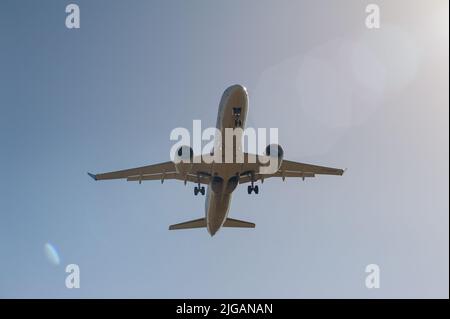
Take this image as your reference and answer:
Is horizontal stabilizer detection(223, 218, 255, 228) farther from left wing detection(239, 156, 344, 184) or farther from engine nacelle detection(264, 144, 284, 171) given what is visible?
engine nacelle detection(264, 144, 284, 171)

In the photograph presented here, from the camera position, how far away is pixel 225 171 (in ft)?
136

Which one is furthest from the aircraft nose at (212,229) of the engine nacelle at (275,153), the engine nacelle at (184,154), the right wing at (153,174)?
the engine nacelle at (275,153)

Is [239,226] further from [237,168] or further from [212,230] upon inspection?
[237,168]

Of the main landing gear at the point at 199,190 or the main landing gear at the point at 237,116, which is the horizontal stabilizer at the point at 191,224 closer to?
the main landing gear at the point at 199,190

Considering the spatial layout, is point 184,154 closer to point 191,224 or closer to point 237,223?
point 191,224

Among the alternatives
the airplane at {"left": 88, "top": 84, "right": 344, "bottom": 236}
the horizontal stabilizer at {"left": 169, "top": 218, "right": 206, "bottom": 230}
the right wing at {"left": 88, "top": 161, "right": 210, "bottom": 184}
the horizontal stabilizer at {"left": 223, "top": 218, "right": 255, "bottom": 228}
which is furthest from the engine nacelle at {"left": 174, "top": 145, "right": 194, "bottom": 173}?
the horizontal stabilizer at {"left": 223, "top": 218, "right": 255, "bottom": 228}

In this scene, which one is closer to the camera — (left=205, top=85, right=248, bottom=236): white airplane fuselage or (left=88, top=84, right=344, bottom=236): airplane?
(left=205, top=85, right=248, bottom=236): white airplane fuselage

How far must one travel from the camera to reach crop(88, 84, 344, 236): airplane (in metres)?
38.4

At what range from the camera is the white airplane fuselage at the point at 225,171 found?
124ft

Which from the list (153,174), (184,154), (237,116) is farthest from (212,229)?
(237,116)

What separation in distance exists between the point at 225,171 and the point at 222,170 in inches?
9.7

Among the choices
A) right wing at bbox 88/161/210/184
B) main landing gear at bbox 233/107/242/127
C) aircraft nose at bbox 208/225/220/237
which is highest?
main landing gear at bbox 233/107/242/127
